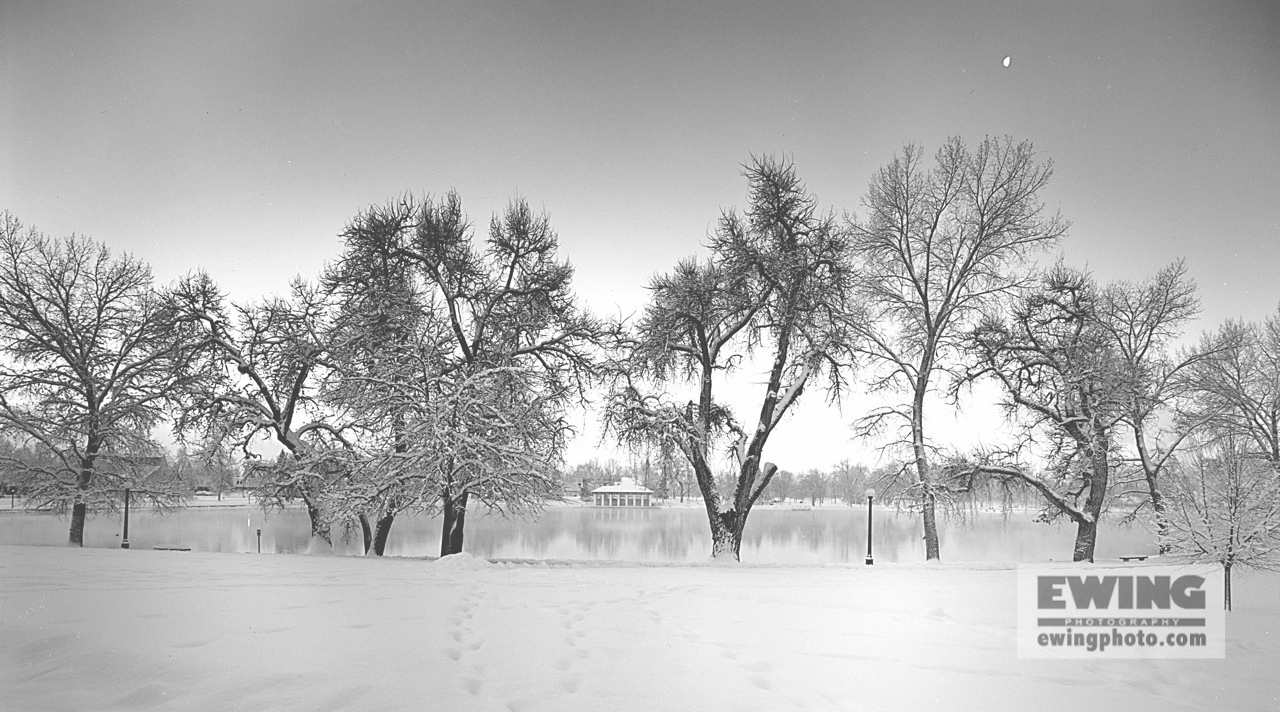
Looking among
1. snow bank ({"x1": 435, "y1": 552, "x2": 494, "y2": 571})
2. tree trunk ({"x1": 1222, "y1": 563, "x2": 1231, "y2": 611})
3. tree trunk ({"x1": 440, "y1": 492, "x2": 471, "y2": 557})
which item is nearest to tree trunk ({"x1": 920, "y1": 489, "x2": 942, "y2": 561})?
tree trunk ({"x1": 1222, "y1": 563, "x2": 1231, "y2": 611})

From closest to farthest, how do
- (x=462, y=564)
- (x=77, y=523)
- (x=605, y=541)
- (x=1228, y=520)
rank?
(x=1228, y=520) → (x=462, y=564) → (x=77, y=523) → (x=605, y=541)

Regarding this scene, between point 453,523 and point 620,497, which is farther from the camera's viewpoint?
point 620,497

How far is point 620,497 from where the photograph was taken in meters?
85.3

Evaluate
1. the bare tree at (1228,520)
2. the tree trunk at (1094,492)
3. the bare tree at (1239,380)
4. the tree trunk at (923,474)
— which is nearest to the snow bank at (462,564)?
the bare tree at (1228,520)

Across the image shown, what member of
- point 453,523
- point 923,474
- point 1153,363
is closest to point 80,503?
point 453,523

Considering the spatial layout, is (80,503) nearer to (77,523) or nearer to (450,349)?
(77,523)

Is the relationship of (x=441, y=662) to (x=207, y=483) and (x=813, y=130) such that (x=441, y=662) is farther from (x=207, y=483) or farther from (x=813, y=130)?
(x=207, y=483)

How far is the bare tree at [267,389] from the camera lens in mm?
15781

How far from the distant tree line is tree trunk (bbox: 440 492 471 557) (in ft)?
0.22

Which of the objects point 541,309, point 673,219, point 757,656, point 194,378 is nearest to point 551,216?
point 541,309

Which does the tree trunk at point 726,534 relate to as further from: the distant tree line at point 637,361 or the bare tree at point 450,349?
the bare tree at point 450,349

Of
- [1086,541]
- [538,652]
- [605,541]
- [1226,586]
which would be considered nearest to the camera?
[538,652]

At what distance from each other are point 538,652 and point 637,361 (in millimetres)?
10553

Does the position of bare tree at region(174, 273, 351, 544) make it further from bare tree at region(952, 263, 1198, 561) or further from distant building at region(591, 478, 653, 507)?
distant building at region(591, 478, 653, 507)
